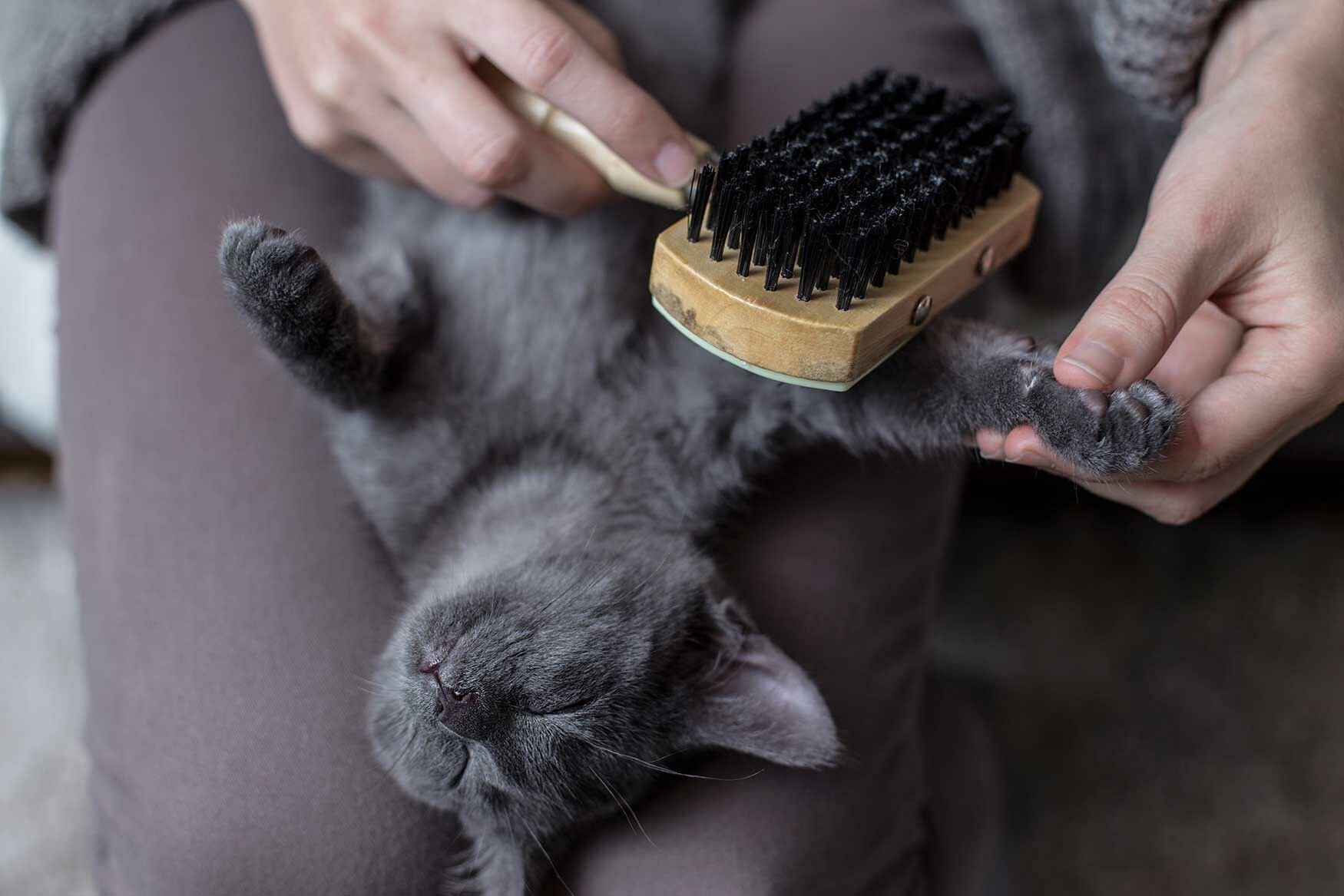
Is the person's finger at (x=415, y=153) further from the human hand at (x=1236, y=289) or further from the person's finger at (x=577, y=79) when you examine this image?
the human hand at (x=1236, y=289)

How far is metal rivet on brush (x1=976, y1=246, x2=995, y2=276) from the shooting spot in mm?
853

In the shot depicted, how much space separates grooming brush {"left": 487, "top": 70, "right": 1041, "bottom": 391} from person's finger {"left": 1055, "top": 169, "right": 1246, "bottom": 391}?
0.43 ft

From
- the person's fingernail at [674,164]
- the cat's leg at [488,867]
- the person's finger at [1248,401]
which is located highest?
the person's fingernail at [674,164]

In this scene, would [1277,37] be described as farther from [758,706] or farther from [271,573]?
[271,573]

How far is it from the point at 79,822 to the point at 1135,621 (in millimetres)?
1601

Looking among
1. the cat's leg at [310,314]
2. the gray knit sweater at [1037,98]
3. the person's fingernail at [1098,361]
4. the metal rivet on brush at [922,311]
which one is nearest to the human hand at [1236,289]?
the person's fingernail at [1098,361]

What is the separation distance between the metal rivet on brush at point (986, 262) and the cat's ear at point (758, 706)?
359 millimetres

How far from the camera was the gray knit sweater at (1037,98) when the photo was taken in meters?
1.12

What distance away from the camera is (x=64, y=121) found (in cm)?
116

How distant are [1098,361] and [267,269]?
64 centimetres

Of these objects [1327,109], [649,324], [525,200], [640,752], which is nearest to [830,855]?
[640,752]

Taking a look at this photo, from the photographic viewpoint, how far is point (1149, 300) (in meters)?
0.70

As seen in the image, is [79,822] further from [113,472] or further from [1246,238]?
[1246,238]

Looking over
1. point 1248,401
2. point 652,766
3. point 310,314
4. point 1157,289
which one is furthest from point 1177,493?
point 310,314
